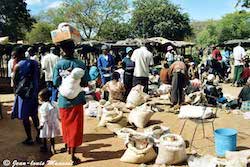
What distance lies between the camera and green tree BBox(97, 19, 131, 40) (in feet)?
136

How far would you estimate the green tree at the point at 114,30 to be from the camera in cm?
4138

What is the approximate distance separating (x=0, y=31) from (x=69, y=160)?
21967mm

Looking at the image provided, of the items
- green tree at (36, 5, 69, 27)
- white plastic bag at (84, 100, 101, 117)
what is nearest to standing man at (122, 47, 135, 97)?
white plastic bag at (84, 100, 101, 117)

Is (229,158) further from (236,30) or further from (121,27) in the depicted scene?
(236,30)

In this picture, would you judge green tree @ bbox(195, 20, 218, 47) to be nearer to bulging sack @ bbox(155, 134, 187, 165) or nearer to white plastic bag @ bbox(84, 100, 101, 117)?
white plastic bag @ bbox(84, 100, 101, 117)

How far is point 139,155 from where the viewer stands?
531 cm

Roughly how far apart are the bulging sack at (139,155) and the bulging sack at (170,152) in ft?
0.60

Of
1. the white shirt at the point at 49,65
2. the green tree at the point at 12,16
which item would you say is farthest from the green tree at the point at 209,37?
the white shirt at the point at 49,65

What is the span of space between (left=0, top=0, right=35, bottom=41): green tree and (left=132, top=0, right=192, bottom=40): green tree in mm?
13647

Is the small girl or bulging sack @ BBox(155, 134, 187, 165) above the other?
the small girl

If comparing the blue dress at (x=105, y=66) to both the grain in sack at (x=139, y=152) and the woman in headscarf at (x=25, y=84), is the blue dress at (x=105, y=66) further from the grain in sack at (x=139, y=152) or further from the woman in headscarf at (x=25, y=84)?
the grain in sack at (x=139, y=152)

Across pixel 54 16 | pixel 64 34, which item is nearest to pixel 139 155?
pixel 64 34

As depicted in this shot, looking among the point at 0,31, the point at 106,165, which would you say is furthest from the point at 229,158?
the point at 0,31

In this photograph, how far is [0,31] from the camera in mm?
25391
